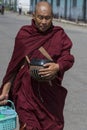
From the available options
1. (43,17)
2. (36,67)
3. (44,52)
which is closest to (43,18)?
(43,17)

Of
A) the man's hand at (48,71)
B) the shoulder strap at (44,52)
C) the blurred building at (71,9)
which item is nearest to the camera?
the man's hand at (48,71)

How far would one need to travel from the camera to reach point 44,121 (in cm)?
480

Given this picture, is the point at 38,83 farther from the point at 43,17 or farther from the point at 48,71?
the point at 43,17

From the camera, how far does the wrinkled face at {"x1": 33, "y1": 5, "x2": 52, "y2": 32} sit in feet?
15.2

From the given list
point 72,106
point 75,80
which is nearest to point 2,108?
point 72,106

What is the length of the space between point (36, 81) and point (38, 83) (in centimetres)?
3

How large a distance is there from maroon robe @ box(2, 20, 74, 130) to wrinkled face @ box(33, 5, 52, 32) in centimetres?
5

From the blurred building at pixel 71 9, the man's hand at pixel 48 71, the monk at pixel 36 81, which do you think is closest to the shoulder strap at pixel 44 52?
the monk at pixel 36 81

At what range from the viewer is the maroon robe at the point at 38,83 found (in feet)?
15.4

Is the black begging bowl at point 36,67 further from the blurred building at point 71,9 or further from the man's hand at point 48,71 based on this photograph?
the blurred building at point 71,9

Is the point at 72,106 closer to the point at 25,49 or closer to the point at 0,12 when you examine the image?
the point at 25,49

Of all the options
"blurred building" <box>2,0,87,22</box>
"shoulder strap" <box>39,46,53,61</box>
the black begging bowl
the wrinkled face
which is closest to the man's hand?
the black begging bowl

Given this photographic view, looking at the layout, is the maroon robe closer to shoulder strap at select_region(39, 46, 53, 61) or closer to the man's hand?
shoulder strap at select_region(39, 46, 53, 61)

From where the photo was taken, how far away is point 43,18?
4.66 meters
